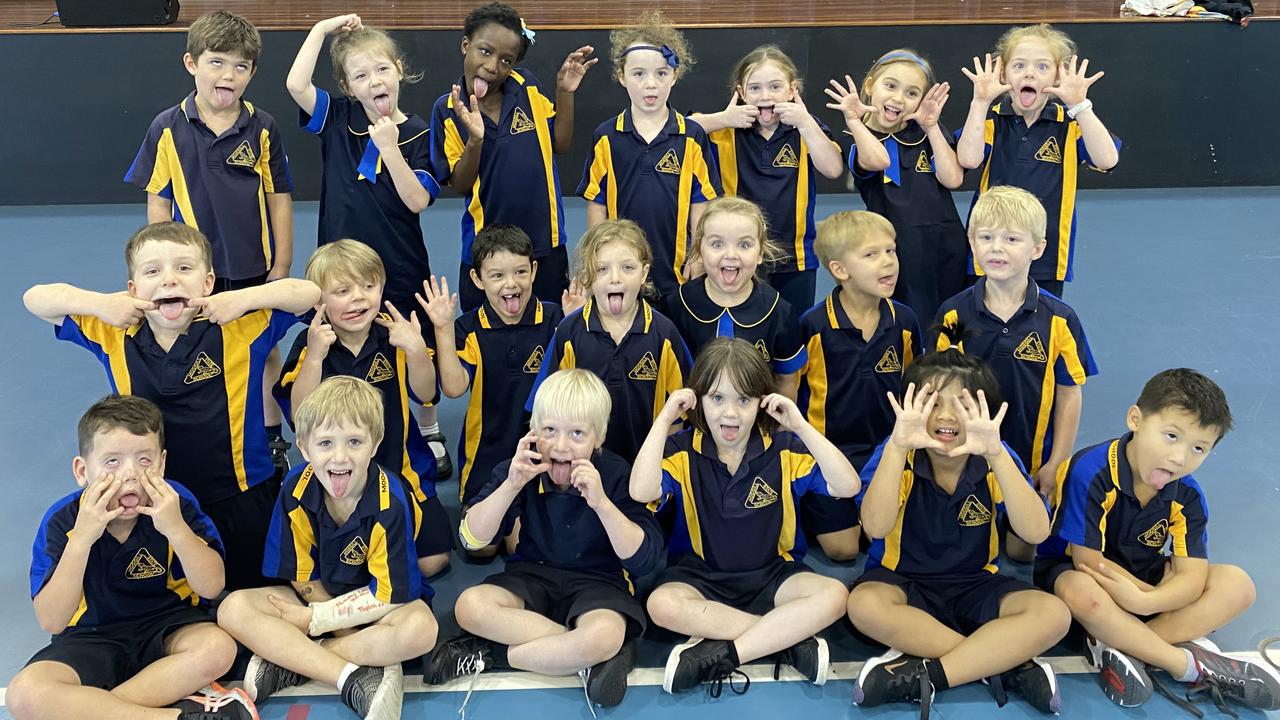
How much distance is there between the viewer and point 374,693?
279 centimetres

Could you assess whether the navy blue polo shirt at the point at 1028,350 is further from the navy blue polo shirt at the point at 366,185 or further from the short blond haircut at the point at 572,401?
the navy blue polo shirt at the point at 366,185

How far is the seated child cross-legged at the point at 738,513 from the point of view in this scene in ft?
9.73

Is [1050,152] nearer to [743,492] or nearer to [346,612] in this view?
[743,492]

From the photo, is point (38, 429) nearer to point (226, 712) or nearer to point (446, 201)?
point (226, 712)

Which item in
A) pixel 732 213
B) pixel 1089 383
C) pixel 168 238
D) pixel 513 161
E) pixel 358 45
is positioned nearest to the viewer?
pixel 168 238

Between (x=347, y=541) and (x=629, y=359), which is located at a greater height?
(x=629, y=359)

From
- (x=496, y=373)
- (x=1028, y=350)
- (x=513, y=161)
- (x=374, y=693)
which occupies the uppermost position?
(x=513, y=161)

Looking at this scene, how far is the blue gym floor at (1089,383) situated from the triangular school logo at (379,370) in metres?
0.60

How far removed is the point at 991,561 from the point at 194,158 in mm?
2949

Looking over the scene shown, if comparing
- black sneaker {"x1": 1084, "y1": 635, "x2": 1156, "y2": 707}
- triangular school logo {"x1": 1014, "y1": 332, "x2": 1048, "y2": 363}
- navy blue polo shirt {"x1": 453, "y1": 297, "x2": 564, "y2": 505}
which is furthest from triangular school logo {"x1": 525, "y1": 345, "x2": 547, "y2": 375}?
black sneaker {"x1": 1084, "y1": 635, "x2": 1156, "y2": 707}

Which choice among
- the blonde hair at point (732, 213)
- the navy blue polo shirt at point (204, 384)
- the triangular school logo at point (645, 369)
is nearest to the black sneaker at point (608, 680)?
the triangular school logo at point (645, 369)

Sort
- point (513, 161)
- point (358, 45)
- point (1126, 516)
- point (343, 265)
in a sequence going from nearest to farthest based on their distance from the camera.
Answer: point (1126, 516), point (343, 265), point (358, 45), point (513, 161)

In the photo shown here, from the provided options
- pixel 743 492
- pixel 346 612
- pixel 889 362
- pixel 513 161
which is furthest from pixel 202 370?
pixel 889 362

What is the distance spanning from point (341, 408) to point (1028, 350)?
6.70 ft
